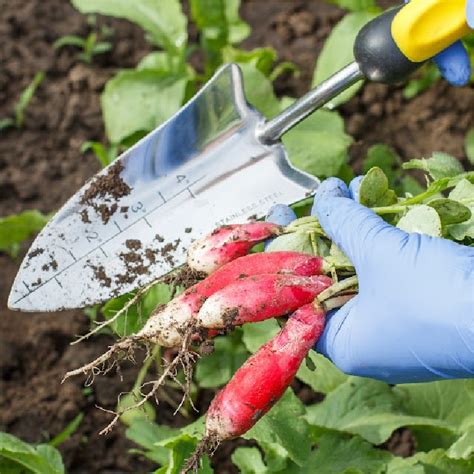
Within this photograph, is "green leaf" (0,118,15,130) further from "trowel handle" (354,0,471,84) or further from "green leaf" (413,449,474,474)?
"green leaf" (413,449,474,474)

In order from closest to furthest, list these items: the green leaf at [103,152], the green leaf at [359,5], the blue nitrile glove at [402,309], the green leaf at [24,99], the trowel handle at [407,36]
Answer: the blue nitrile glove at [402,309] → the trowel handle at [407,36] → the green leaf at [103,152] → the green leaf at [359,5] → the green leaf at [24,99]

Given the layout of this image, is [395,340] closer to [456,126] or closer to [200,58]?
[456,126]

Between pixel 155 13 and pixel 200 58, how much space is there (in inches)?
16.0

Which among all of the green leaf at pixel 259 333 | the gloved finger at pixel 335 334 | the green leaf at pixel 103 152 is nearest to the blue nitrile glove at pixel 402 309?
the gloved finger at pixel 335 334

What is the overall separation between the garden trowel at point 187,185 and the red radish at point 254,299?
301mm

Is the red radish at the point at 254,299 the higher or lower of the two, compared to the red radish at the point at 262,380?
higher

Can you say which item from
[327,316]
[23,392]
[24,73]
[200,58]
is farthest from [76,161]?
[327,316]

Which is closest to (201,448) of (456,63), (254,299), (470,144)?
(254,299)

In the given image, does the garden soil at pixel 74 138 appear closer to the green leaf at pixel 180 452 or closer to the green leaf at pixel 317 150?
the green leaf at pixel 317 150

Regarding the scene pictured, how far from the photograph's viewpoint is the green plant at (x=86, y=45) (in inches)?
117

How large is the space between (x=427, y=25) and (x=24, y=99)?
5.00ft

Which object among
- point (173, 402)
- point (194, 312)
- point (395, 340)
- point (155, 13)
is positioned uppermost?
point (155, 13)

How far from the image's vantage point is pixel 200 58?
3.05m

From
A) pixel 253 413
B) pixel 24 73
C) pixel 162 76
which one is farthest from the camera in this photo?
pixel 24 73
